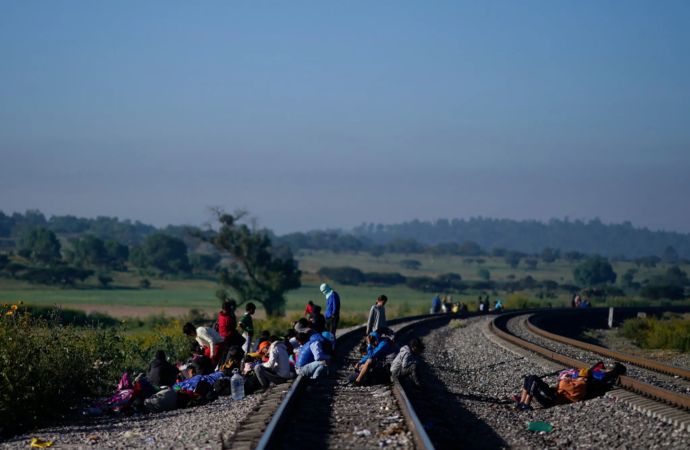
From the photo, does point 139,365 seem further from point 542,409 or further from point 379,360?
point 542,409

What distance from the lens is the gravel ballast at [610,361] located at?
12.9m

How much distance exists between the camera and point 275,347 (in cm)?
1240

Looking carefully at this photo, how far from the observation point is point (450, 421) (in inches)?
373

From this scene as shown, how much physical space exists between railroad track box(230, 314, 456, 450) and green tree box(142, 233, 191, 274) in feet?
347

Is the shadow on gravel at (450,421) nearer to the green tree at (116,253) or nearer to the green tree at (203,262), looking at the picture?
the green tree at (116,253)

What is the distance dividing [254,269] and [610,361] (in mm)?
45368

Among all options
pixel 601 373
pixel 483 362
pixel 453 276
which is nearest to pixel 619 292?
pixel 453 276

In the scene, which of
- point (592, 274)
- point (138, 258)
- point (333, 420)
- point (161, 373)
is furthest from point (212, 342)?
point (592, 274)

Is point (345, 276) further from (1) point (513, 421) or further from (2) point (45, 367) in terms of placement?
(1) point (513, 421)

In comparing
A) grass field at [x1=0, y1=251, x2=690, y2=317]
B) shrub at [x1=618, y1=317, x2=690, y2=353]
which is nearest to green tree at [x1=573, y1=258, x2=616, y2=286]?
grass field at [x1=0, y1=251, x2=690, y2=317]

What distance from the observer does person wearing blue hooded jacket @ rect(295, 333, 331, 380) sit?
1225cm

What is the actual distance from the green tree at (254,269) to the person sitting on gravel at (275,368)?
151 feet

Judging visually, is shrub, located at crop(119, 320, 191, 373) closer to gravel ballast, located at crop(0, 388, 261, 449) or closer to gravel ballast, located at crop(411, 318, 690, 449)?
gravel ballast, located at crop(0, 388, 261, 449)

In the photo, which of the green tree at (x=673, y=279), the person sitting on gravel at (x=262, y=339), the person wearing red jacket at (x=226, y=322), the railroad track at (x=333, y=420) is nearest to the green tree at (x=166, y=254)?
the green tree at (x=673, y=279)
